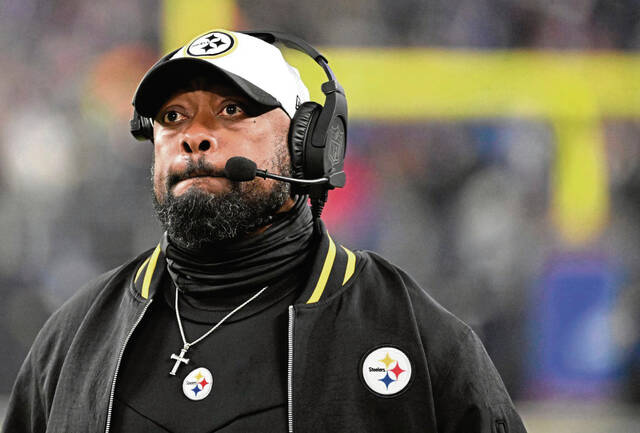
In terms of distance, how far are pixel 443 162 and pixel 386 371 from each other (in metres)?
2.07

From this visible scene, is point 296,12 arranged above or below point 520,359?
above

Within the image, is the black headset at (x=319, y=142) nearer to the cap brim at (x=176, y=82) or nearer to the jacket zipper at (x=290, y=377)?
the cap brim at (x=176, y=82)

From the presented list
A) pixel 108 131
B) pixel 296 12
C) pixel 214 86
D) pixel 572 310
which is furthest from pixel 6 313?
pixel 214 86

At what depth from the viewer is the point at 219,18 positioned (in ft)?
10.2

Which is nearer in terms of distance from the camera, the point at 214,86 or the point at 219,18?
the point at 214,86

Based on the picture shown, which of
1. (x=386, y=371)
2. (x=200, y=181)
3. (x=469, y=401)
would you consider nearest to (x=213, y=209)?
(x=200, y=181)

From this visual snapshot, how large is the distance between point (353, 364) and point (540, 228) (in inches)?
82.9

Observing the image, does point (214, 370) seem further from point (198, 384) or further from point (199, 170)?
point (199, 170)

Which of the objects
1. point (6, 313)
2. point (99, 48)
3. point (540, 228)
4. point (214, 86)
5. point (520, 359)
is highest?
point (99, 48)

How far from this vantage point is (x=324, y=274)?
1139mm

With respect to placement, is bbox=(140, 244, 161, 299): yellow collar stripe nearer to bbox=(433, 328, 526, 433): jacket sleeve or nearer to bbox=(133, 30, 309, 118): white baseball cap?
bbox=(133, 30, 309, 118): white baseball cap

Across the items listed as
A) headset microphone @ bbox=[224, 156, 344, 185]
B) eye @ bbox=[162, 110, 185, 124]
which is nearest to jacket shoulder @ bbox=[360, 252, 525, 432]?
headset microphone @ bbox=[224, 156, 344, 185]

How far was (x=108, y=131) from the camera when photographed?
10.1 ft

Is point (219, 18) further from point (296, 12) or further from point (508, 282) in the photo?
point (508, 282)
